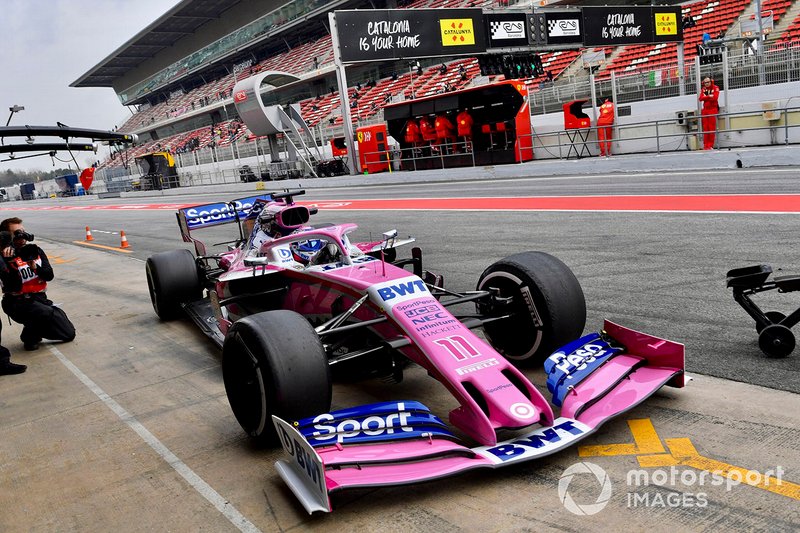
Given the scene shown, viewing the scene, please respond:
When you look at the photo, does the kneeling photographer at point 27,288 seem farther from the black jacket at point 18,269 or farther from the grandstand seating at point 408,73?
the grandstand seating at point 408,73

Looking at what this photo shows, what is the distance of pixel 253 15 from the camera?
61.0 m

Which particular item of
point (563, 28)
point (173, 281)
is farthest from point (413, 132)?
point (173, 281)

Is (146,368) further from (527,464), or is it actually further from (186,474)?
(527,464)

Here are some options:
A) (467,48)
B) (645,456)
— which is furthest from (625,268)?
(467,48)

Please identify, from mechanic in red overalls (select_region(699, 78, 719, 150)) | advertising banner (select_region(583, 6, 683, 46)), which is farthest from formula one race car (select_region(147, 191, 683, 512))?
advertising banner (select_region(583, 6, 683, 46))

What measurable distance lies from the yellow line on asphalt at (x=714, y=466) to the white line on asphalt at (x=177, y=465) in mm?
2148

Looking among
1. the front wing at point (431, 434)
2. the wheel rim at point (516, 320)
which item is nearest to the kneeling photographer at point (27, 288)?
the front wing at point (431, 434)

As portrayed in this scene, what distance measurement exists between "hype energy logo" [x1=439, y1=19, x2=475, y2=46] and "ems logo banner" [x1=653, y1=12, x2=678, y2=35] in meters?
9.05

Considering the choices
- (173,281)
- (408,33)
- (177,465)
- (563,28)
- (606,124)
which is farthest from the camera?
(563,28)

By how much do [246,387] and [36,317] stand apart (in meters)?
4.61
